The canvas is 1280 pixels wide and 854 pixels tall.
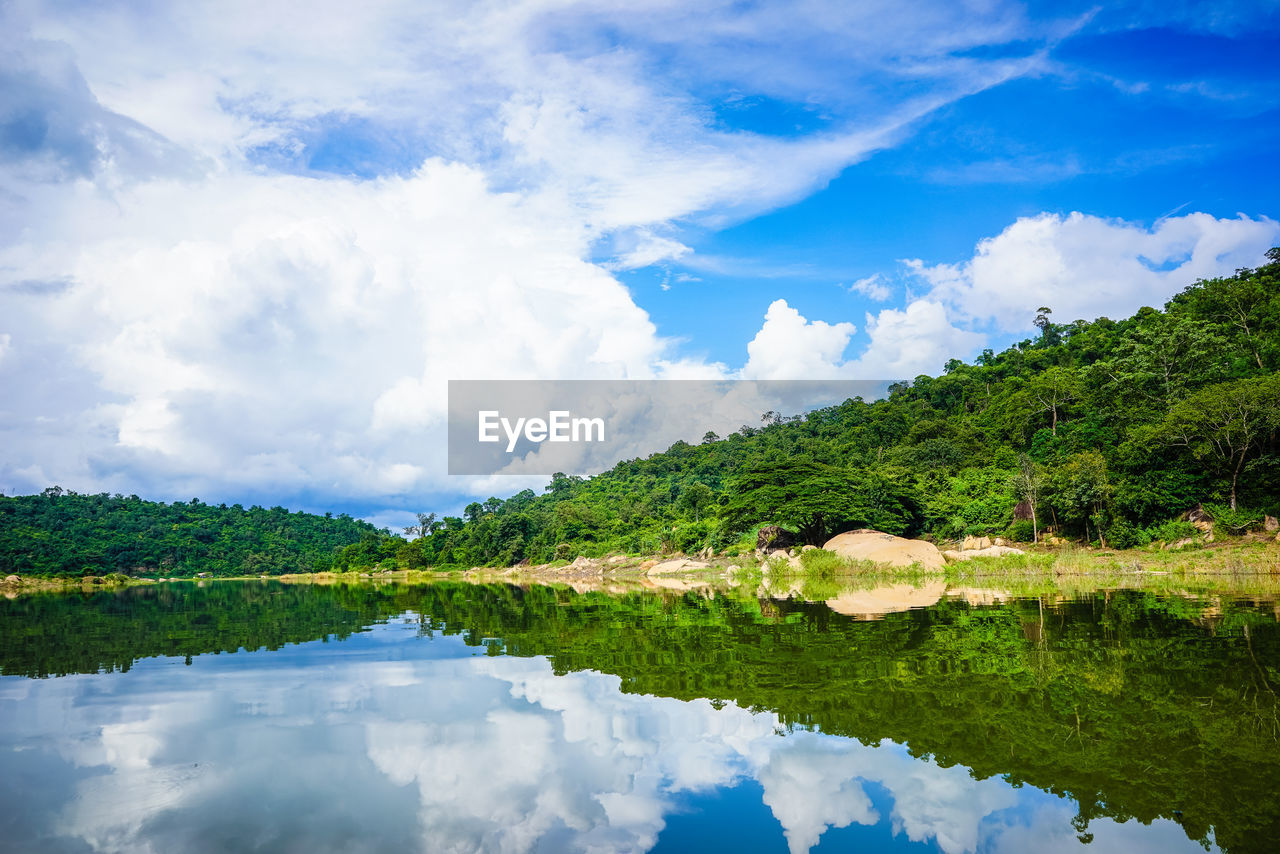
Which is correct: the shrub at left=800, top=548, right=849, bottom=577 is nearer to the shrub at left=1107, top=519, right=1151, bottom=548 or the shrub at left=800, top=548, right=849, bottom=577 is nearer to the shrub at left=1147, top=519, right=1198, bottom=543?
the shrub at left=1107, top=519, right=1151, bottom=548

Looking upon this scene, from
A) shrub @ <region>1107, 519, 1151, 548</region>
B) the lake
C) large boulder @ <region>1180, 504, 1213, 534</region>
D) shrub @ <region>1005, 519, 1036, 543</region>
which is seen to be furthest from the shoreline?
the lake

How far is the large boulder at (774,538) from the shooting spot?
168 ft

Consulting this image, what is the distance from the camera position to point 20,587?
68750 mm

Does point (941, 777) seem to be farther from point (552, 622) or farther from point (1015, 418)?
point (1015, 418)

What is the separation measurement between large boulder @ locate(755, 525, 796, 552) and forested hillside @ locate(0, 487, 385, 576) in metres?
84.3

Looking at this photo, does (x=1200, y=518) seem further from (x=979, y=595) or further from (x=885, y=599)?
(x=885, y=599)

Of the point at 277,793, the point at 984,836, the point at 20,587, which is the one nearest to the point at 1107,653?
the point at 984,836

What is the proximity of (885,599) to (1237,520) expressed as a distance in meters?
25.3

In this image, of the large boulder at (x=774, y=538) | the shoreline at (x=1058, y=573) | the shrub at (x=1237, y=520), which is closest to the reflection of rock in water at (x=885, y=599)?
the shoreline at (x=1058, y=573)

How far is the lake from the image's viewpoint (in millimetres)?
5020

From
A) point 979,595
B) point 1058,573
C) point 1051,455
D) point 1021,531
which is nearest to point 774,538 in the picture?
point 1021,531

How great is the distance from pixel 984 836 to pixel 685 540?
57572 mm

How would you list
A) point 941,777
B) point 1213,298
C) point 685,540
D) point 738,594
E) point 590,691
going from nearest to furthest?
1. point 941,777
2. point 590,691
3. point 738,594
4. point 1213,298
5. point 685,540

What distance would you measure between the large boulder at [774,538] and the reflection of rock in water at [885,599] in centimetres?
2483
